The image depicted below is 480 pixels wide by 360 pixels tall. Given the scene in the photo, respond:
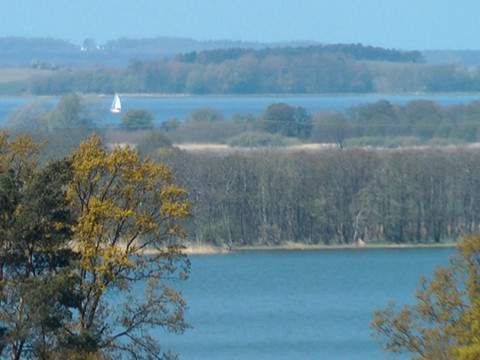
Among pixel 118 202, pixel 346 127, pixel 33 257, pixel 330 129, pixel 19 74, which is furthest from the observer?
pixel 19 74

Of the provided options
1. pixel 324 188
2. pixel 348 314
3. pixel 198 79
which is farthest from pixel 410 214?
pixel 198 79

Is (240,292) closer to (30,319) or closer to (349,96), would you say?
(30,319)

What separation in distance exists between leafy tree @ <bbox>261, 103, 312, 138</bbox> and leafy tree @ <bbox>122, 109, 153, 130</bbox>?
650 centimetres

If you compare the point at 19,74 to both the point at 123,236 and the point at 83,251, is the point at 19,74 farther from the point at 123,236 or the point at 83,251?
the point at 83,251

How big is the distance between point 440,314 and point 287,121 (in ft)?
233

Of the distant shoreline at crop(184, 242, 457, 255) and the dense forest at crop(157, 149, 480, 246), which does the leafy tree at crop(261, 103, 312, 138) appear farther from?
the distant shoreline at crop(184, 242, 457, 255)

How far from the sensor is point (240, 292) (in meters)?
43.0

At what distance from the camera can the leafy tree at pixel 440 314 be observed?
17.5 metres

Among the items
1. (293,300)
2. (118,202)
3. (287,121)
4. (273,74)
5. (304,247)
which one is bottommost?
(273,74)

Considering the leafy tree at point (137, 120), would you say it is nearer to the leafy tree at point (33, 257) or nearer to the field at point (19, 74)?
the leafy tree at point (33, 257)

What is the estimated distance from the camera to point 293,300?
4175 cm

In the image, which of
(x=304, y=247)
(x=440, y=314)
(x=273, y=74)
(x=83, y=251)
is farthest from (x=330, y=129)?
(x=273, y=74)

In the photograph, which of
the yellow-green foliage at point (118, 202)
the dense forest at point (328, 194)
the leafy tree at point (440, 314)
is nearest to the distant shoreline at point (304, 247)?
the dense forest at point (328, 194)

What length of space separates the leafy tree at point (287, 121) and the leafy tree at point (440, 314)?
65.2 meters
